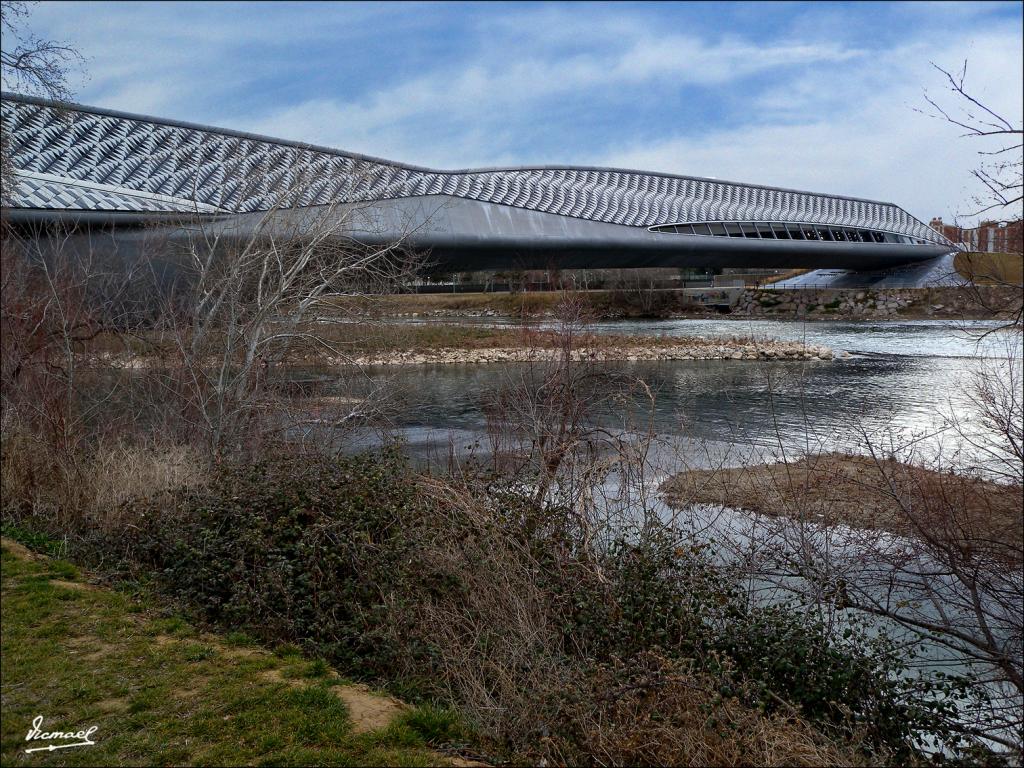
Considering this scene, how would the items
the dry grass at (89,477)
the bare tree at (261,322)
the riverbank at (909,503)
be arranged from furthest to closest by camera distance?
the bare tree at (261,322) → the dry grass at (89,477) → the riverbank at (909,503)

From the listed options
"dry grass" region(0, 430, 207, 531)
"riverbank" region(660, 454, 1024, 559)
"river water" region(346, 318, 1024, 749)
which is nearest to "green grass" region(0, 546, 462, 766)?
"dry grass" region(0, 430, 207, 531)

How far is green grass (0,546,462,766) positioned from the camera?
3998 millimetres

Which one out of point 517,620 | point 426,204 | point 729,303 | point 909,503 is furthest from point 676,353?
point 517,620

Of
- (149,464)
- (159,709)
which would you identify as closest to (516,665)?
(159,709)

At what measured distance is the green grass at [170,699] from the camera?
3998 mm

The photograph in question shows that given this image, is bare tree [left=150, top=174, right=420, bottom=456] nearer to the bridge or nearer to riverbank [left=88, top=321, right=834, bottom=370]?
the bridge

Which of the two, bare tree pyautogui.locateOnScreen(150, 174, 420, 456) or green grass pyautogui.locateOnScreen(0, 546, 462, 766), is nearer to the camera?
green grass pyautogui.locateOnScreen(0, 546, 462, 766)

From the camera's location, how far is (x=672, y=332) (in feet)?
127

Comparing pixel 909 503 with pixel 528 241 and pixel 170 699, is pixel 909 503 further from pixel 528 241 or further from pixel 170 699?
pixel 528 241

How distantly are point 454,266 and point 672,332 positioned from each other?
36.2ft

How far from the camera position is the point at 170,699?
452 centimetres

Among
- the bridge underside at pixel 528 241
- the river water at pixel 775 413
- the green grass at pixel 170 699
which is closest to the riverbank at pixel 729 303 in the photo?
the bridge underside at pixel 528 241

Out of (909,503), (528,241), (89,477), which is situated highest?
(528,241)

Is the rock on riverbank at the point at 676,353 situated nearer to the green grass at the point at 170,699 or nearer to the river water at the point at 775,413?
the river water at the point at 775,413
